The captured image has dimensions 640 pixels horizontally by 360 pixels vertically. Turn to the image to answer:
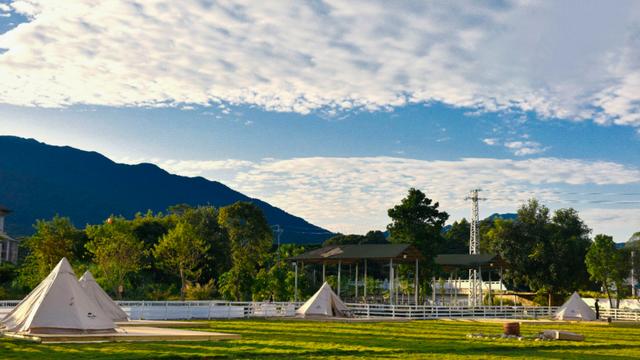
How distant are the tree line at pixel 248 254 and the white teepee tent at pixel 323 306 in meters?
11.0

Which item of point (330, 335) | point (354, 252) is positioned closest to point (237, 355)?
point (330, 335)

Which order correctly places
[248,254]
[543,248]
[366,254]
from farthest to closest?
1. [543,248]
2. [248,254]
3. [366,254]

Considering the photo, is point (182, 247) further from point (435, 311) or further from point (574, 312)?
point (574, 312)

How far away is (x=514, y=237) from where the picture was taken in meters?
70.1

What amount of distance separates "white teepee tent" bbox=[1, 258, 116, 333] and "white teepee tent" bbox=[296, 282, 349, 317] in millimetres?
20980

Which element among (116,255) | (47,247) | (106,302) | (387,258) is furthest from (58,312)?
(47,247)

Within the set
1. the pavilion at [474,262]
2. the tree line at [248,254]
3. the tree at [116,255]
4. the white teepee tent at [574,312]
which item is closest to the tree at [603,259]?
the tree line at [248,254]

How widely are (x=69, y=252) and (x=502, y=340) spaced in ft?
130

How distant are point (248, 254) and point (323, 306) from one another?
22.6 meters

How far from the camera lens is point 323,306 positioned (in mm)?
43250

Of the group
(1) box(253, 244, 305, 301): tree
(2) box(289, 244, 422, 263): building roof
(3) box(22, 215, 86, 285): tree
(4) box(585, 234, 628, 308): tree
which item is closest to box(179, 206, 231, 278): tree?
(1) box(253, 244, 305, 301): tree

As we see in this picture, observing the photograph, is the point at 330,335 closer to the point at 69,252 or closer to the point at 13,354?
the point at 13,354

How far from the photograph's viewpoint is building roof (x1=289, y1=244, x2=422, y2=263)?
49719 mm

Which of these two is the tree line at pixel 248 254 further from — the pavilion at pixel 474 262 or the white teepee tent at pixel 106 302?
the white teepee tent at pixel 106 302
